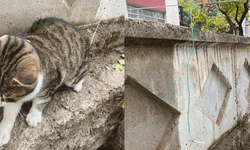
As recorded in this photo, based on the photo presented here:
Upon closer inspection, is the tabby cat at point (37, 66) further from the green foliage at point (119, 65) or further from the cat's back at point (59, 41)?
the green foliage at point (119, 65)

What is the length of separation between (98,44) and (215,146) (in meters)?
1.14

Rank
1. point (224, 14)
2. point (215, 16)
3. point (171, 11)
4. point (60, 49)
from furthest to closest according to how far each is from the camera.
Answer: point (215, 16)
point (224, 14)
point (171, 11)
point (60, 49)

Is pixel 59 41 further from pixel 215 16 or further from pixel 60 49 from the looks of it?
pixel 215 16

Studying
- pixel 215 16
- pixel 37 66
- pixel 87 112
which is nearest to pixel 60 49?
pixel 37 66

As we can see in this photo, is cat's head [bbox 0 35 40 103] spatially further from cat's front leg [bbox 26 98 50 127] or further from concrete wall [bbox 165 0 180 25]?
concrete wall [bbox 165 0 180 25]

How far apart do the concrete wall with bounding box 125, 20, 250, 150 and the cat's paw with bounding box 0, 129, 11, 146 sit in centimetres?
43

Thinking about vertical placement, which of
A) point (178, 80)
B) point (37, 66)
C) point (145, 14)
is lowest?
point (178, 80)

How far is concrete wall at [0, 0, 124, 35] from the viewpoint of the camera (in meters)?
0.36

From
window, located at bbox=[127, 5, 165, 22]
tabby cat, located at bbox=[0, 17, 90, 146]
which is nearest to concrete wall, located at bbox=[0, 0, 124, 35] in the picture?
tabby cat, located at bbox=[0, 17, 90, 146]

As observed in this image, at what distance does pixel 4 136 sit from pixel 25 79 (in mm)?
140

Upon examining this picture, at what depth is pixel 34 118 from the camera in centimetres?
Answer: 45

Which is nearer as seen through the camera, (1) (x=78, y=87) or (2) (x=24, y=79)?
(2) (x=24, y=79)

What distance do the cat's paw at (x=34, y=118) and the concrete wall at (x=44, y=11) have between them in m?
0.20

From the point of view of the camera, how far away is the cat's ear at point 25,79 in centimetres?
42
